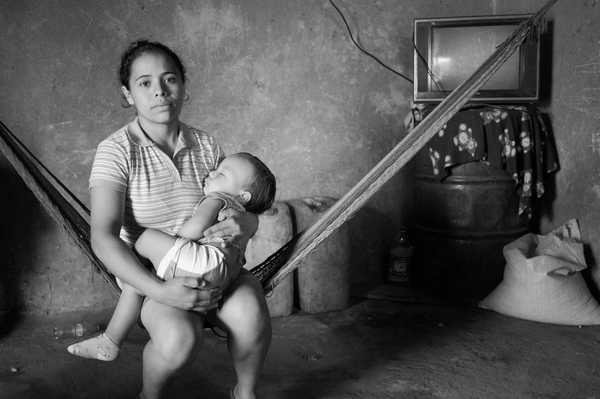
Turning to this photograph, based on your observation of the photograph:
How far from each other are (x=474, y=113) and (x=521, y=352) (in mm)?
1083

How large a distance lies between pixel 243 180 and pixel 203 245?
0.19 m

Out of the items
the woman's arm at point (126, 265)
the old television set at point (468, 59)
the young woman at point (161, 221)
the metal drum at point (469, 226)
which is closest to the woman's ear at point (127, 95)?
the young woman at point (161, 221)

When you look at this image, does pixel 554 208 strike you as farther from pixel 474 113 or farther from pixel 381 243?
pixel 381 243

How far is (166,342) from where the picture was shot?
1307mm

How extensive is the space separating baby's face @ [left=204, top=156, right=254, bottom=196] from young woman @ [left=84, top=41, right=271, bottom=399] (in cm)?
7

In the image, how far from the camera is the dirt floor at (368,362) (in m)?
1.82

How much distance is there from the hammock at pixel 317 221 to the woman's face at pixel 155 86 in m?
0.37

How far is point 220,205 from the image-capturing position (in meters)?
1.36

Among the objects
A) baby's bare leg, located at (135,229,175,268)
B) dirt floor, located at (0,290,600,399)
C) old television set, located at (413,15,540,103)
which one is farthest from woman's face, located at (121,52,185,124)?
old television set, located at (413,15,540,103)

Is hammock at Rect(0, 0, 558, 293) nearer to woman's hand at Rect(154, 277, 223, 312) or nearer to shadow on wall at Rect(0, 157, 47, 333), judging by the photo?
woman's hand at Rect(154, 277, 223, 312)

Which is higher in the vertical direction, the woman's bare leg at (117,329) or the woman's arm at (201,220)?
the woman's arm at (201,220)

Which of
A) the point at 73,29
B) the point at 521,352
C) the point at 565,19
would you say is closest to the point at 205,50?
the point at 73,29

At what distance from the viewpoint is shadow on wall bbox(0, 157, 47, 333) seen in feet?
8.25

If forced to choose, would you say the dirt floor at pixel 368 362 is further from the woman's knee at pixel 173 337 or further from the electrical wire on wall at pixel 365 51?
the electrical wire on wall at pixel 365 51
